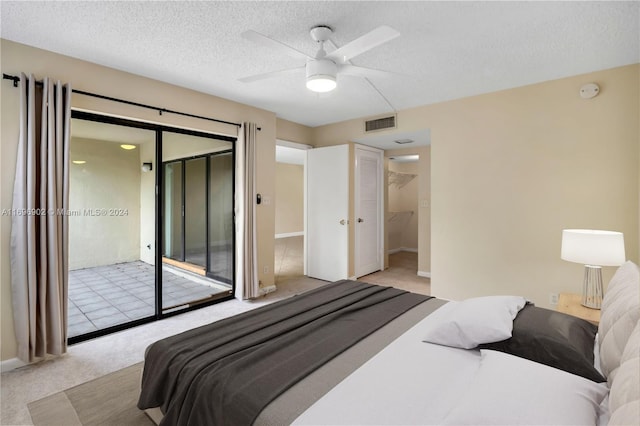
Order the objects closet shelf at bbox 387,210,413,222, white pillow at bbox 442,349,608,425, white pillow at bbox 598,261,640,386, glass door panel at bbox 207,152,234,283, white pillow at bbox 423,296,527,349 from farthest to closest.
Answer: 1. closet shelf at bbox 387,210,413,222
2. glass door panel at bbox 207,152,234,283
3. white pillow at bbox 423,296,527,349
4. white pillow at bbox 598,261,640,386
5. white pillow at bbox 442,349,608,425

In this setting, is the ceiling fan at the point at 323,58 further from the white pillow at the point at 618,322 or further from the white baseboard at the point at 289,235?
the white baseboard at the point at 289,235

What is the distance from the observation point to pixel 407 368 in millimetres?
1340

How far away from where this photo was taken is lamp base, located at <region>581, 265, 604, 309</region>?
2266 millimetres

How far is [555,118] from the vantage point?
312 cm

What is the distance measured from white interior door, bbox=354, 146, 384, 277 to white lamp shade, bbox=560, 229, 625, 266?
3.00 m

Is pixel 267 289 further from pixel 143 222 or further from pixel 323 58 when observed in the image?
pixel 323 58

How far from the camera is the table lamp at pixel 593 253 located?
6.88 feet

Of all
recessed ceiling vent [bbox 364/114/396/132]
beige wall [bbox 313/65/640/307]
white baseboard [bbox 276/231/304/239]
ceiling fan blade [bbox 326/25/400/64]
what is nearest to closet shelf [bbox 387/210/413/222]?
recessed ceiling vent [bbox 364/114/396/132]

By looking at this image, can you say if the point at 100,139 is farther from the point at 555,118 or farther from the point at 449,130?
the point at 555,118

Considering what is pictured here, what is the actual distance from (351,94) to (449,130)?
1.29 m

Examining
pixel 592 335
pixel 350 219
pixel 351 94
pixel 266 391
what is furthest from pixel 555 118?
pixel 266 391

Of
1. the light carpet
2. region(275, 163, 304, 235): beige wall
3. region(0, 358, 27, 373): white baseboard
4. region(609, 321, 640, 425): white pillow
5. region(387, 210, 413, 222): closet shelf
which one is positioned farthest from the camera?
region(275, 163, 304, 235): beige wall

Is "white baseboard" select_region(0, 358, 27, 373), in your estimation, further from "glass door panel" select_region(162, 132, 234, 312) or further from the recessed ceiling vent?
the recessed ceiling vent

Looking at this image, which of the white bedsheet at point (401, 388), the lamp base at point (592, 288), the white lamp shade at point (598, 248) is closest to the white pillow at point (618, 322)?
the white bedsheet at point (401, 388)
